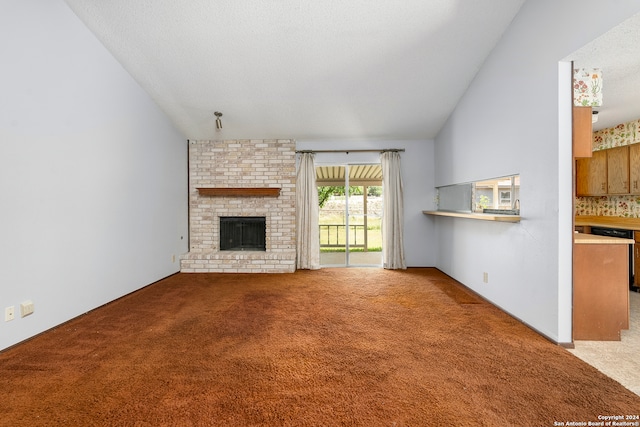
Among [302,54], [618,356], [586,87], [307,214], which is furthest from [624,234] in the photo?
[302,54]

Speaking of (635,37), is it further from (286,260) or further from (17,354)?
(17,354)

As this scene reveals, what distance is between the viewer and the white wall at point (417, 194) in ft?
16.3

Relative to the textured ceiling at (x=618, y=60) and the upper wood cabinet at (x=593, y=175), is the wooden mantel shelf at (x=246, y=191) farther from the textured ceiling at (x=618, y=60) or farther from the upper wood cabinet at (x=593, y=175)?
the upper wood cabinet at (x=593, y=175)

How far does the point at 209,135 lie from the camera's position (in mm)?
4797

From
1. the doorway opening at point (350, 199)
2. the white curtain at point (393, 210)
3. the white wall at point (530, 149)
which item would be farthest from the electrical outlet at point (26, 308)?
the white curtain at point (393, 210)

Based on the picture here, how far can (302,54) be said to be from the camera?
10.4 ft

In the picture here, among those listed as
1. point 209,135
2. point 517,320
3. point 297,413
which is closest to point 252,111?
point 209,135

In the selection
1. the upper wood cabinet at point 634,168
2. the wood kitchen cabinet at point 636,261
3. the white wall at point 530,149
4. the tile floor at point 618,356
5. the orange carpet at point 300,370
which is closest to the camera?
the orange carpet at point 300,370

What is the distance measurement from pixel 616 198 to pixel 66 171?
22.7 ft

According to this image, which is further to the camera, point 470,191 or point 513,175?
point 470,191

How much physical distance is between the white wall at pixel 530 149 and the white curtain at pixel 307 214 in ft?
7.97

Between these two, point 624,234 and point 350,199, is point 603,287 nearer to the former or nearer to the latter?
point 624,234

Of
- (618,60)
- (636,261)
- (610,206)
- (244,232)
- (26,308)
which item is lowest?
(26,308)

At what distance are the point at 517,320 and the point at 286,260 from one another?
3.21 m
